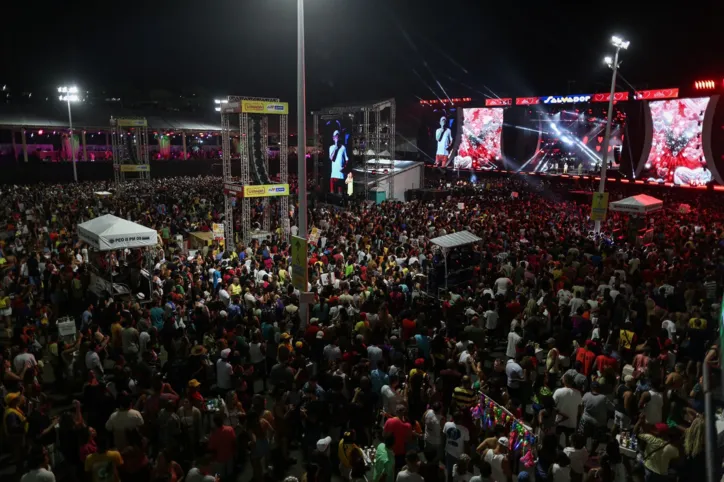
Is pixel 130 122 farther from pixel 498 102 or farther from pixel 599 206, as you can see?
pixel 498 102

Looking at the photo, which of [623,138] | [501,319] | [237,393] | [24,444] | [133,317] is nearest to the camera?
[24,444]

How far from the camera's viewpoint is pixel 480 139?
Answer: 1977 inches

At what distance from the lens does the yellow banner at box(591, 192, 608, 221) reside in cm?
1698

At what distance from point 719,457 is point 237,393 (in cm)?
627

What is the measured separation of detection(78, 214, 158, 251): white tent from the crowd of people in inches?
38.7

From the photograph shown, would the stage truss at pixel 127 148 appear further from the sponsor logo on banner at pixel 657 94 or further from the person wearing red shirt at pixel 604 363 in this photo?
the sponsor logo on banner at pixel 657 94

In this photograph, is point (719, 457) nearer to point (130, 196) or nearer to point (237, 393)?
point (237, 393)

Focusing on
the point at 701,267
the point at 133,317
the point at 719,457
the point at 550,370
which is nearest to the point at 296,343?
the point at 133,317

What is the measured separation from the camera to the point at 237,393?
735cm

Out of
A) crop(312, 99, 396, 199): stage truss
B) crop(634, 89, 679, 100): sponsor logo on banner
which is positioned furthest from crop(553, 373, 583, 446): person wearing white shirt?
crop(634, 89, 679, 100): sponsor logo on banner

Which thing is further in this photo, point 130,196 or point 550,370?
point 130,196

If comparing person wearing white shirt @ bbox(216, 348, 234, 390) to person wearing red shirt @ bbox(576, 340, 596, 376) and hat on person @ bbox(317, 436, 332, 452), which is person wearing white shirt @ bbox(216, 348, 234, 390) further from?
person wearing red shirt @ bbox(576, 340, 596, 376)

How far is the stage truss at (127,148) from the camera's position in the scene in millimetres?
32844

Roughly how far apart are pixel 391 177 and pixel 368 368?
26.1 meters
